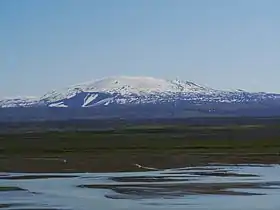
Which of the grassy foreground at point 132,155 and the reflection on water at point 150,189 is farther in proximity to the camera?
the grassy foreground at point 132,155

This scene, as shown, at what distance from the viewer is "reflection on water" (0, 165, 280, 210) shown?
85.3 feet

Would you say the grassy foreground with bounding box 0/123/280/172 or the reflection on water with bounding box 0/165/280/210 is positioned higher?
the grassy foreground with bounding box 0/123/280/172

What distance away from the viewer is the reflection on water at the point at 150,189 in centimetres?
2600

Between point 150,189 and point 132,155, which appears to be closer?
point 150,189

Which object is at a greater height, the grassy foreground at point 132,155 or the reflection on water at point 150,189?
the grassy foreground at point 132,155

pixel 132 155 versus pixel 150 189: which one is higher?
pixel 132 155

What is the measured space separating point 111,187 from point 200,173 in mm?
7990

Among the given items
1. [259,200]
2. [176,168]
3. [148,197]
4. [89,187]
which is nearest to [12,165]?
[176,168]

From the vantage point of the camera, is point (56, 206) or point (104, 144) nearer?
point (56, 206)

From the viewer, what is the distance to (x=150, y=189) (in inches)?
1232

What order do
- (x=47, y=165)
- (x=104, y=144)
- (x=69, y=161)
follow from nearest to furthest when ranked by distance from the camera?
(x=47, y=165) → (x=69, y=161) → (x=104, y=144)

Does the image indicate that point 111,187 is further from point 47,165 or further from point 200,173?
point 47,165

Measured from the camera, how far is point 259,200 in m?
26.7

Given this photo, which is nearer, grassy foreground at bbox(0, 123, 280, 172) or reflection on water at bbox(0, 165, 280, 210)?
reflection on water at bbox(0, 165, 280, 210)
